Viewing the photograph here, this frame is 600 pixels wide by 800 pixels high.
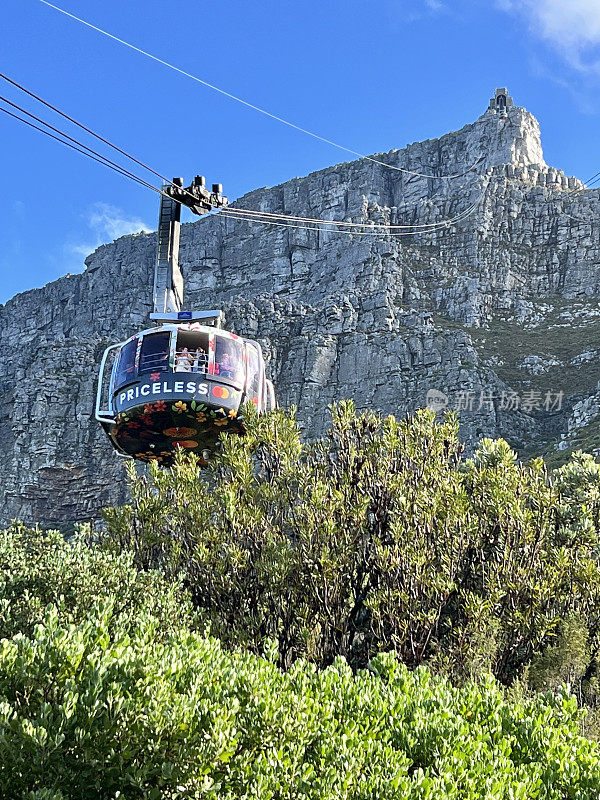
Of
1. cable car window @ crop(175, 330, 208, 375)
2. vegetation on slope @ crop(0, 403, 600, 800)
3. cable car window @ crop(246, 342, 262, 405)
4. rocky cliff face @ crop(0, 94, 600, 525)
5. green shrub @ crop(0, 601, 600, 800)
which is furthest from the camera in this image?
rocky cliff face @ crop(0, 94, 600, 525)

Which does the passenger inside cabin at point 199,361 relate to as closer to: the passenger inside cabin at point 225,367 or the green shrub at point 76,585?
the passenger inside cabin at point 225,367

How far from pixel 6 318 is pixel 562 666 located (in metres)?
140

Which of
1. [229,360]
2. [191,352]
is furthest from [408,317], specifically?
[191,352]

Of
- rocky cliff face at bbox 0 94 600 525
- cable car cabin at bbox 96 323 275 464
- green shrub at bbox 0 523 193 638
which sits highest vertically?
rocky cliff face at bbox 0 94 600 525

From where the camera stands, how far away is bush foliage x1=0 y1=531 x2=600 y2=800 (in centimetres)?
784

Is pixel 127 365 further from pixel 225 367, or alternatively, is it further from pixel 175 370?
pixel 225 367

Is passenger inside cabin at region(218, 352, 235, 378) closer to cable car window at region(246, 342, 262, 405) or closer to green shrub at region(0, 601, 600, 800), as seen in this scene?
cable car window at region(246, 342, 262, 405)

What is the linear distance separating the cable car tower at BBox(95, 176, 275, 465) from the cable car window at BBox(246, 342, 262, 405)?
19mm

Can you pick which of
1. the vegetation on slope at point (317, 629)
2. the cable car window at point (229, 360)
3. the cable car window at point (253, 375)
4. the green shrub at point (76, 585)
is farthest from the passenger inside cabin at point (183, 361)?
the green shrub at point (76, 585)

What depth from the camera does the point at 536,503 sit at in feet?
58.8

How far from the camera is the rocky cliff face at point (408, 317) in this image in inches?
3300

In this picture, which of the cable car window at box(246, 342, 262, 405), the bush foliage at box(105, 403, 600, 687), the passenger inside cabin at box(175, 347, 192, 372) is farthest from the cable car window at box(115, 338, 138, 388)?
the bush foliage at box(105, 403, 600, 687)

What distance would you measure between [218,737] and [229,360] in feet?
28.0

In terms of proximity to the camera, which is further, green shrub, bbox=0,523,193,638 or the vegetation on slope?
green shrub, bbox=0,523,193,638
